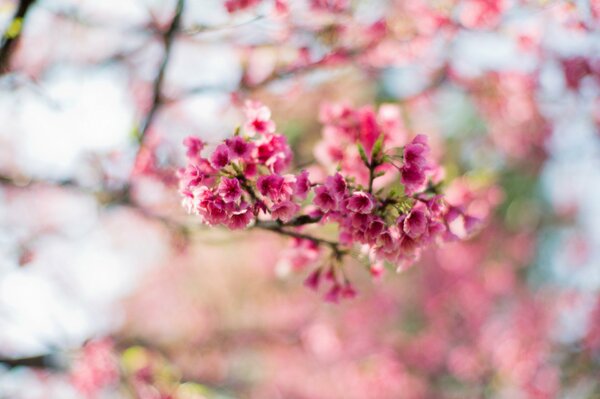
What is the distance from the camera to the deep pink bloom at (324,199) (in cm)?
209

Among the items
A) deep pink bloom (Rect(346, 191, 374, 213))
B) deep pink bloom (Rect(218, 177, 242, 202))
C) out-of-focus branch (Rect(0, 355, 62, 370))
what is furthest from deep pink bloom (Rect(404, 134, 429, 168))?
out-of-focus branch (Rect(0, 355, 62, 370))

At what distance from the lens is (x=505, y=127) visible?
8.61 meters

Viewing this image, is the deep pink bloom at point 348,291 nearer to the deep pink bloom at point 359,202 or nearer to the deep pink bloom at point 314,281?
the deep pink bloom at point 314,281

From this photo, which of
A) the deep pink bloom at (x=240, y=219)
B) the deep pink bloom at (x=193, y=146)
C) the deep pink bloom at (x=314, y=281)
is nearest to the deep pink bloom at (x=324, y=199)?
the deep pink bloom at (x=240, y=219)

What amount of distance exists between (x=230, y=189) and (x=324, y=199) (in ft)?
1.20

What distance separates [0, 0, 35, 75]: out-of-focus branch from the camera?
2.96 meters

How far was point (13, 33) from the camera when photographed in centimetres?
298

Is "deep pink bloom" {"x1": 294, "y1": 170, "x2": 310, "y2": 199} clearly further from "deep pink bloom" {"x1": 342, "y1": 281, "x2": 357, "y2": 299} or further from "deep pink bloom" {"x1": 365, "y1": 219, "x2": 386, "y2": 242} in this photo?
"deep pink bloom" {"x1": 342, "y1": 281, "x2": 357, "y2": 299}

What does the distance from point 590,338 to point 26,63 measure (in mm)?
7189

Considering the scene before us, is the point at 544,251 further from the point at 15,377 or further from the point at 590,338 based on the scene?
the point at 15,377

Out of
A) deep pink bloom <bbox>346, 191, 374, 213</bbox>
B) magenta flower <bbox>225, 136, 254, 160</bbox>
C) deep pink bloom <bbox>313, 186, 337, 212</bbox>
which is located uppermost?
magenta flower <bbox>225, 136, 254, 160</bbox>

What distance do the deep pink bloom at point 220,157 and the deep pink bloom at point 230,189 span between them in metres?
0.06

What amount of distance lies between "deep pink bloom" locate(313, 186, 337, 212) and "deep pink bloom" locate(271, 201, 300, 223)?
86mm

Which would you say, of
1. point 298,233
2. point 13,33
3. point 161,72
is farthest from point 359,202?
point 13,33
